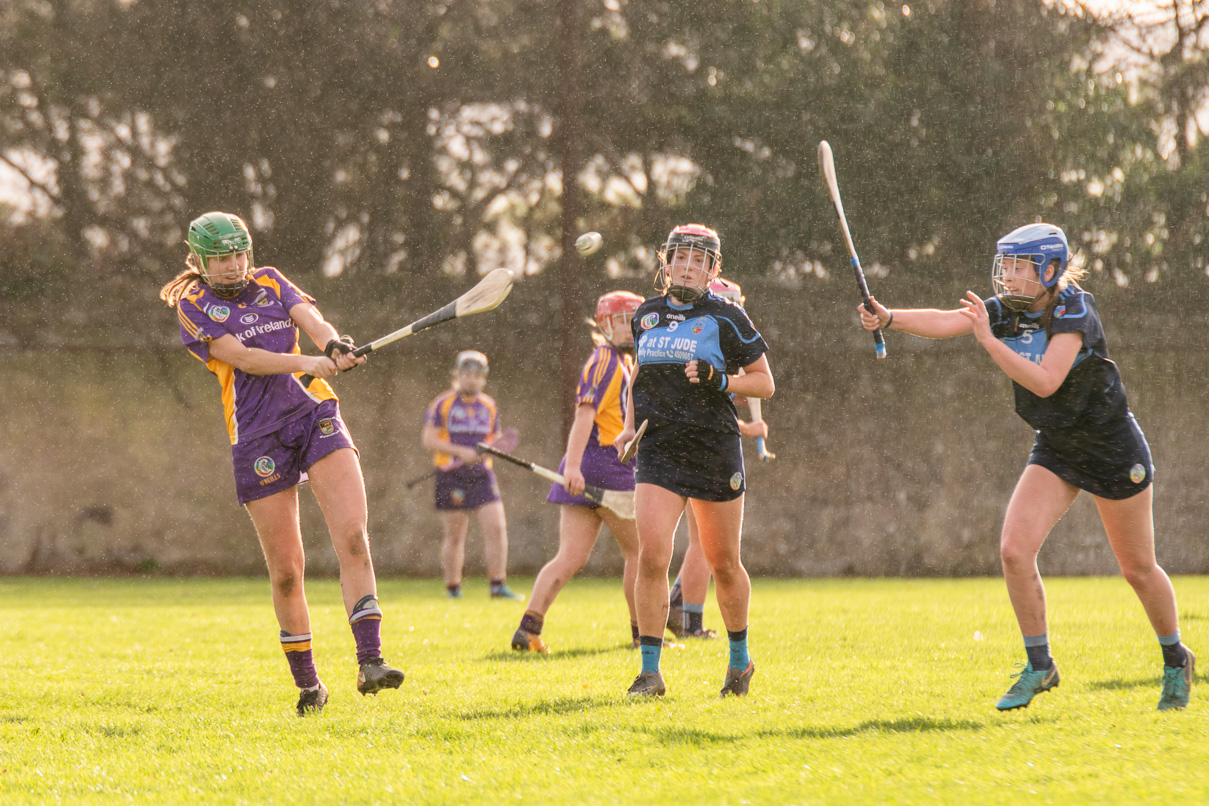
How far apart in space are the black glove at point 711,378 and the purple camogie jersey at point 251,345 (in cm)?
147

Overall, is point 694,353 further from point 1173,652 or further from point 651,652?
point 1173,652

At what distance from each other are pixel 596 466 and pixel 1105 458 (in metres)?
3.20

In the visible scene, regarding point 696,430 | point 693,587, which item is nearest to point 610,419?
point 693,587

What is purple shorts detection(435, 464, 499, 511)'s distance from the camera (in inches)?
453

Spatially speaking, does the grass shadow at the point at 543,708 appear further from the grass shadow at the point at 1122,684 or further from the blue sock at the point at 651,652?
the grass shadow at the point at 1122,684

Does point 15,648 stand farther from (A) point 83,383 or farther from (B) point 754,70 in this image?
(B) point 754,70

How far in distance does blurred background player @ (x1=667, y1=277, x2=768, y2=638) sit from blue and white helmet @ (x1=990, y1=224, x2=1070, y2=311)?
248 cm

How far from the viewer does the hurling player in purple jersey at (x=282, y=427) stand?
483 cm

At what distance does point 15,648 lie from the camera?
7.39m

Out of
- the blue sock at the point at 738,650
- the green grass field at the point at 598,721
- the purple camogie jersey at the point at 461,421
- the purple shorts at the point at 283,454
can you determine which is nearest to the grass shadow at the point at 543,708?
the green grass field at the point at 598,721

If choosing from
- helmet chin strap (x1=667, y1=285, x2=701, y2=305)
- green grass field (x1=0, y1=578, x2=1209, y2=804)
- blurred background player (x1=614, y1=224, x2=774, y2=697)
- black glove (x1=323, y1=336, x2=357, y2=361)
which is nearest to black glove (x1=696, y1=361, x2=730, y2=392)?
blurred background player (x1=614, y1=224, x2=774, y2=697)

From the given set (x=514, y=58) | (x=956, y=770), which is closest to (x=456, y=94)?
(x=514, y=58)

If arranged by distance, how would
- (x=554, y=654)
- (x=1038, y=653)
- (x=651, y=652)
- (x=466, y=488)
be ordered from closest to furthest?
1. (x=1038, y=653)
2. (x=651, y=652)
3. (x=554, y=654)
4. (x=466, y=488)

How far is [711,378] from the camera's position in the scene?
195 inches
